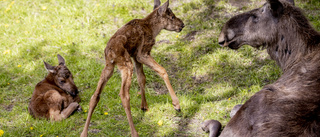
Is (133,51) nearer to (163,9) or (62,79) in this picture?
(163,9)

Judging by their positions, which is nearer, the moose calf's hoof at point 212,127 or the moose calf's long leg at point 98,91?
the moose calf's hoof at point 212,127

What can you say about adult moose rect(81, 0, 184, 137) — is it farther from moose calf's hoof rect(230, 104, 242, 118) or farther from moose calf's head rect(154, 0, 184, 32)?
moose calf's hoof rect(230, 104, 242, 118)

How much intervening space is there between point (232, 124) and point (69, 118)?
3.26 m

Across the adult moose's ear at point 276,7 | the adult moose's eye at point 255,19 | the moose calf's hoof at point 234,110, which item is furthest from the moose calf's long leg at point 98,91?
the adult moose's ear at point 276,7

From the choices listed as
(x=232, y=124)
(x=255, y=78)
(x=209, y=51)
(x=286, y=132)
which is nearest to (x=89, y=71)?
(x=209, y=51)

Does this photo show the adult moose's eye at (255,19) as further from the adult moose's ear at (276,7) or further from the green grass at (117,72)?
the green grass at (117,72)

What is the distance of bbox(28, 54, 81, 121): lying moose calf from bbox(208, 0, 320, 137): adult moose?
322 centimetres

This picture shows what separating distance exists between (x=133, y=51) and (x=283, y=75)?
237 cm

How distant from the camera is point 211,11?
28.4 feet

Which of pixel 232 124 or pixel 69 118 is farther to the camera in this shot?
pixel 69 118

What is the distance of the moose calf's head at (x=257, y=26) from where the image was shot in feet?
13.5

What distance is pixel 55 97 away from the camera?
19.7 feet

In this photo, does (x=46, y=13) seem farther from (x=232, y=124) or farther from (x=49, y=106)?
(x=232, y=124)

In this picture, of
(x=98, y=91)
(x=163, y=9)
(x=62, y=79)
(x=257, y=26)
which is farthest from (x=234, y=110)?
(x=62, y=79)
